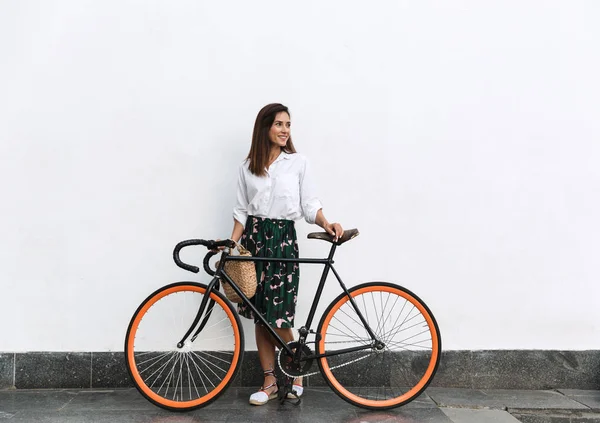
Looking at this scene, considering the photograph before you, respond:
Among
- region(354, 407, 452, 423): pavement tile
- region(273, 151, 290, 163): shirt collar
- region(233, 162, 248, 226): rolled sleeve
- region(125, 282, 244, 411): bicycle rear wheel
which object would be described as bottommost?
region(354, 407, 452, 423): pavement tile

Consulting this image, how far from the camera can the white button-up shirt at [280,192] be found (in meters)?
4.39

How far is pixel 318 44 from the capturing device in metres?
4.82

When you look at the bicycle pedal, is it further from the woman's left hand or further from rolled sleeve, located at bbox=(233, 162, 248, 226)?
rolled sleeve, located at bbox=(233, 162, 248, 226)

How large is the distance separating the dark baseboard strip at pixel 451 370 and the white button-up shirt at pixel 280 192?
1154 millimetres

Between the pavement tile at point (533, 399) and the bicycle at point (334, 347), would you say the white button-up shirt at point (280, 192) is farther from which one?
the pavement tile at point (533, 399)

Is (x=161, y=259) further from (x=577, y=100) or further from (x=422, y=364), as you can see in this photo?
(x=577, y=100)

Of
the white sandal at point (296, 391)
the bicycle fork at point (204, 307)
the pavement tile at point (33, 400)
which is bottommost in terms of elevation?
the pavement tile at point (33, 400)

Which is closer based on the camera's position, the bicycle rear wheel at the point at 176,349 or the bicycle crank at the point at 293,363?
the bicycle crank at the point at 293,363

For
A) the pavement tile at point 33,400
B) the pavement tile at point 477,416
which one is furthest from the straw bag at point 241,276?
the pavement tile at point 477,416

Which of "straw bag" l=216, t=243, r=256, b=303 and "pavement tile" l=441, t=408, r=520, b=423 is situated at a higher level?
"straw bag" l=216, t=243, r=256, b=303

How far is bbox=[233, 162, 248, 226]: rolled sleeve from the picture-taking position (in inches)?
177

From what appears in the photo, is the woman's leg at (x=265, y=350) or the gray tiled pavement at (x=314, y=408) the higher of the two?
the woman's leg at (x=265, y=350)

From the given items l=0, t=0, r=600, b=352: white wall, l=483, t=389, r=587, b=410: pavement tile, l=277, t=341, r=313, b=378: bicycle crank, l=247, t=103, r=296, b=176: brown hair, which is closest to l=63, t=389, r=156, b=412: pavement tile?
l=0, t=0, r=600, b=352: white wall

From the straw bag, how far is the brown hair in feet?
1.91
